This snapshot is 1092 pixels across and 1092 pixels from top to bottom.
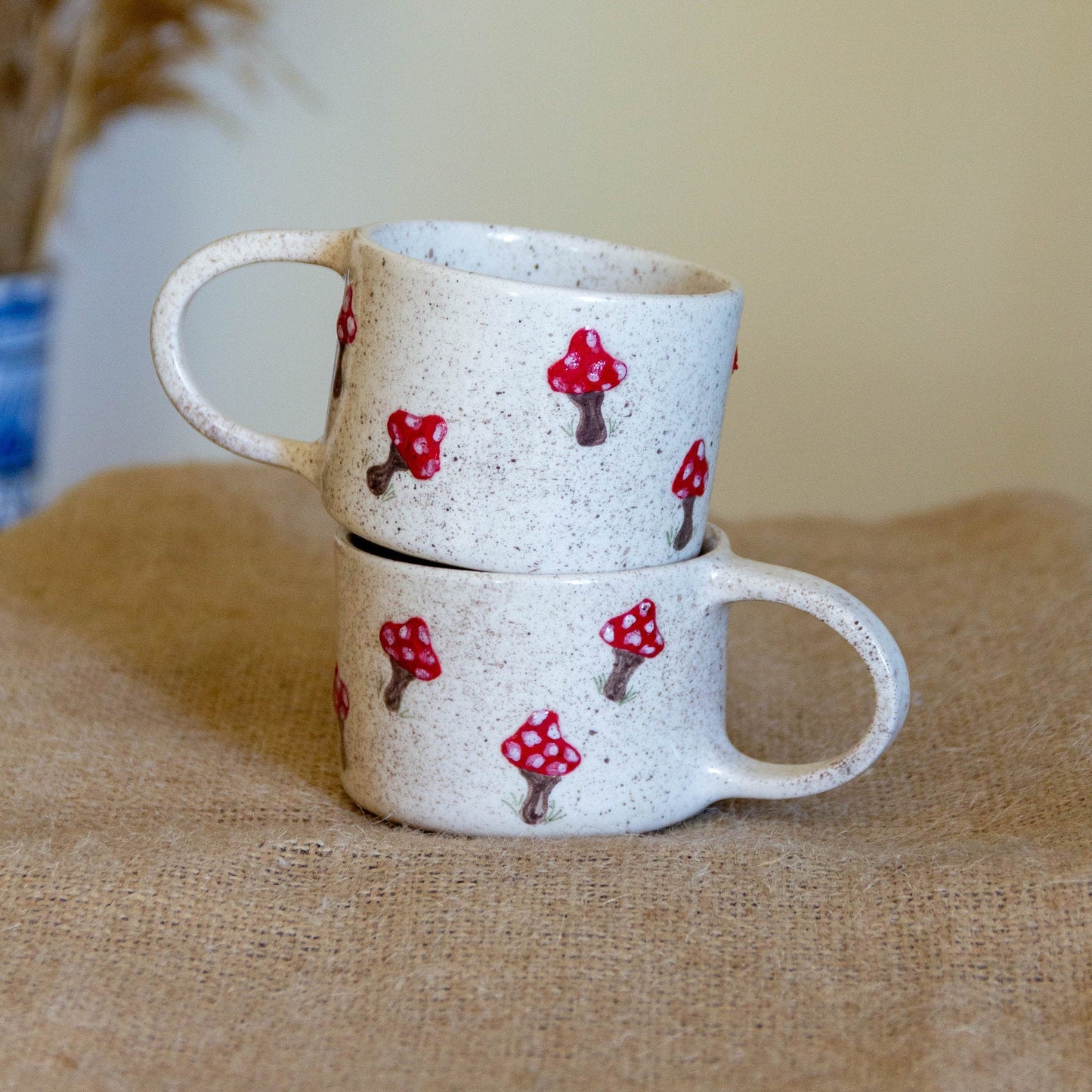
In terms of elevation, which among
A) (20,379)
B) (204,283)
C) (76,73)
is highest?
(76,73)

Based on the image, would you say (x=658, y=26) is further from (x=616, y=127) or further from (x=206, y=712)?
(x=206, y=712)

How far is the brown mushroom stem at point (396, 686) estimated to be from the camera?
550 millimetres

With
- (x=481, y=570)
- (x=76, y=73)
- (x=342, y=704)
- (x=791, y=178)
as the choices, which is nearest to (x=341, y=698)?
(x=342, y=704)

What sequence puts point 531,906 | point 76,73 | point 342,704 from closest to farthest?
1. point 531,906
2. point 342,704
3. point 76,73

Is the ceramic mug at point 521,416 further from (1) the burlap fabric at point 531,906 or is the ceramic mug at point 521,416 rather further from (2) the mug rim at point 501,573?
(1) the burlap fabric at point 531,906

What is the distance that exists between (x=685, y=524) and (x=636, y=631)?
0.05 meters

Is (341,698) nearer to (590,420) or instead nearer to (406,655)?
(406,655)

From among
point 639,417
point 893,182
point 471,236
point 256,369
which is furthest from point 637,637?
point 256,369

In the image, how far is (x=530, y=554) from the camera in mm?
521

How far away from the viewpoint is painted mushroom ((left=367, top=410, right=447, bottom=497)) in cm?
51

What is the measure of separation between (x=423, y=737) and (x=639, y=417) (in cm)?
16

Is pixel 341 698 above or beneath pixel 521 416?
beneath

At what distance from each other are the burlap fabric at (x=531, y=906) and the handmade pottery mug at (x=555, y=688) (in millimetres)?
21

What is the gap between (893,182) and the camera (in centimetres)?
131
